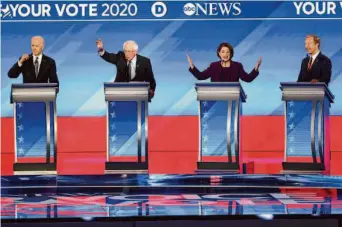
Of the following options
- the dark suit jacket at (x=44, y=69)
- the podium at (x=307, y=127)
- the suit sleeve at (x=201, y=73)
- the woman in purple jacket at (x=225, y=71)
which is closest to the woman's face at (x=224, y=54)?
the woman in purple jacket at (x=225, y=71)

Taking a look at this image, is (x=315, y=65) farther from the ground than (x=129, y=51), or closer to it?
closer to it

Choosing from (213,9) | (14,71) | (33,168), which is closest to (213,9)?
(213,9)

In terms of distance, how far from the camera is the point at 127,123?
15.7ft

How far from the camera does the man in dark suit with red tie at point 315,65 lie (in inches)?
188

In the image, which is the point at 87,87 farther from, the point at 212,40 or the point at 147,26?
the point at 212,40

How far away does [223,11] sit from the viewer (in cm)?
480

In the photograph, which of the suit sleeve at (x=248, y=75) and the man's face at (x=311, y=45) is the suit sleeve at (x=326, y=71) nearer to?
the man's face at (x=311, y=45)

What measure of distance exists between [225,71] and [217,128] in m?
0.40

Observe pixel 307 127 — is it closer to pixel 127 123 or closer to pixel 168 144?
pixel 168 144

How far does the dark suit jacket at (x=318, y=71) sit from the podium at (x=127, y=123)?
1.08m

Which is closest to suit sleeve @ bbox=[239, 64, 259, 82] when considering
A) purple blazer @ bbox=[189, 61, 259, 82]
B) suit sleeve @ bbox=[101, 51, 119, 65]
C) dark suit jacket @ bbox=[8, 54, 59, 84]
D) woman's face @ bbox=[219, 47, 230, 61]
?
purple blazer @ bbox=[189, 61, 259, 82]

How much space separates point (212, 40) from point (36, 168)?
151 cm

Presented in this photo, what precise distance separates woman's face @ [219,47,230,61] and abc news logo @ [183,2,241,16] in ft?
0.79

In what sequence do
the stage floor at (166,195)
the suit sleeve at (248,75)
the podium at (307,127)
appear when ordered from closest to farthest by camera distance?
the stage floor at (166,195)
the podium at (307,127)
the suit sleeve at (248,75)
